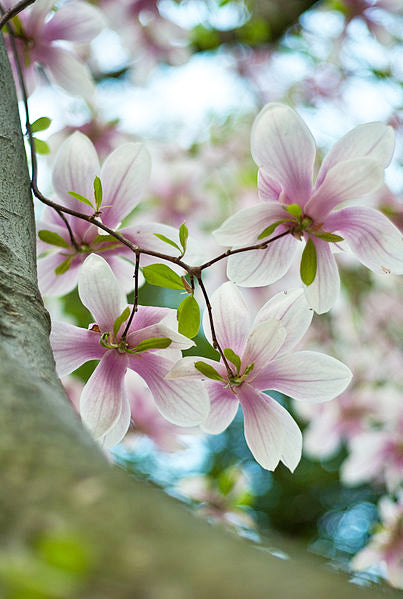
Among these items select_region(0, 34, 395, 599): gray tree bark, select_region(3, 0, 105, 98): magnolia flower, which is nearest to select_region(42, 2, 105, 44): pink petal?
select_region(3, 0, 105, 98): magnolia flower

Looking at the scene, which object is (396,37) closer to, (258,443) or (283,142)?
(283,142)

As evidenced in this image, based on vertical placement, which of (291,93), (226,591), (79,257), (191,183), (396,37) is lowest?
(226,591)

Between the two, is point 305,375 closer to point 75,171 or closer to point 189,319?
point 189,319

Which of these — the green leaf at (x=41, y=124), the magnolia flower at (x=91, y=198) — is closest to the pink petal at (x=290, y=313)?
the magnolia flower at (x=91, y=198)

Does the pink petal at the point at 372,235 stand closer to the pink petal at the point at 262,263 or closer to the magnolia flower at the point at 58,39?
the pink petal at the point at 262,263

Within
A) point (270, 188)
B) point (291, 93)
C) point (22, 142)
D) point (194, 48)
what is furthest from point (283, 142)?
point (291, 93)

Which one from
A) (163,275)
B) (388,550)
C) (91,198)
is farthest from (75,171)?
(388,550)
